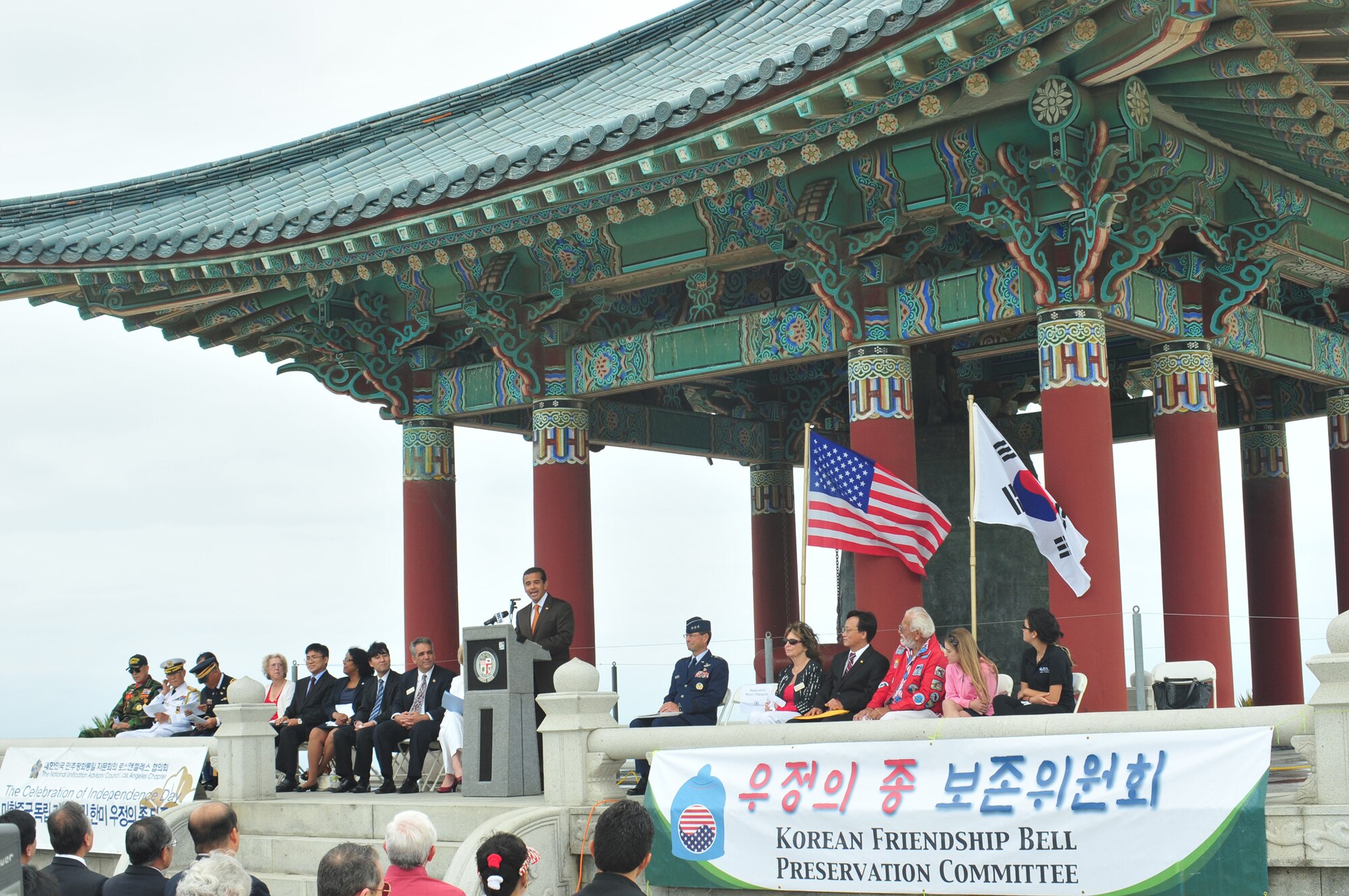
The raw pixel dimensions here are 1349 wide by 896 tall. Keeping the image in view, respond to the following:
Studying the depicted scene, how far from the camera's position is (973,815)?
8180mm

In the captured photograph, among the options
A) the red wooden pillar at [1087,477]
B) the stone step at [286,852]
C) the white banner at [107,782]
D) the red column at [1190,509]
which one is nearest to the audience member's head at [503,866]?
the stone step at [286,852]

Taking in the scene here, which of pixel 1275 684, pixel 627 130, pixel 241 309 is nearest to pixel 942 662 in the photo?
pixel 627 130

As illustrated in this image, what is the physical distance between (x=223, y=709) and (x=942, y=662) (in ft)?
20.2

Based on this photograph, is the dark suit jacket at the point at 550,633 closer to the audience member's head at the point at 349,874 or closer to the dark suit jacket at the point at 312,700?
the dark suit jacket at the point at 312,700

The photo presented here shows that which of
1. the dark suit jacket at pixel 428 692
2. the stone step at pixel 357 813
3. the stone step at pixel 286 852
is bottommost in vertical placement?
the stone step at pixel 286 852

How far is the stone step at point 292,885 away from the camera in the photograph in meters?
11.3

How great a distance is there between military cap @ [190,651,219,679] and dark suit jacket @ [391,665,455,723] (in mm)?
2574

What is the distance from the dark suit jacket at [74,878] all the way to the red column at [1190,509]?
8953 millimetres

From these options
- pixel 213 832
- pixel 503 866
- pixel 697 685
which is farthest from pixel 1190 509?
pixel 213 832

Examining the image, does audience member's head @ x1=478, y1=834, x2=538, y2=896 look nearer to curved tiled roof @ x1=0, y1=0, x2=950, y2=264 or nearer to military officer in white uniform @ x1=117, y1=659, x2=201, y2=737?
curved tiled roof @ x1=0, y1=0, x2=950, y2=264

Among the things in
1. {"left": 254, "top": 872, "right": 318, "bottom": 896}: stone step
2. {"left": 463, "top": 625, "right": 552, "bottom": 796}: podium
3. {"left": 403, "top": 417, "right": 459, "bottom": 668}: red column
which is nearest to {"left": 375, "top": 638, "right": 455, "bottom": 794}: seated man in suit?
{"left": 463, "top": 625, "right": 552, "bottom": 796}: podium

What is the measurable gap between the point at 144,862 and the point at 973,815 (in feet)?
13.8

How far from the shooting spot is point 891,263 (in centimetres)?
1311

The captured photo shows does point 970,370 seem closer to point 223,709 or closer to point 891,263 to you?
point 891,263
